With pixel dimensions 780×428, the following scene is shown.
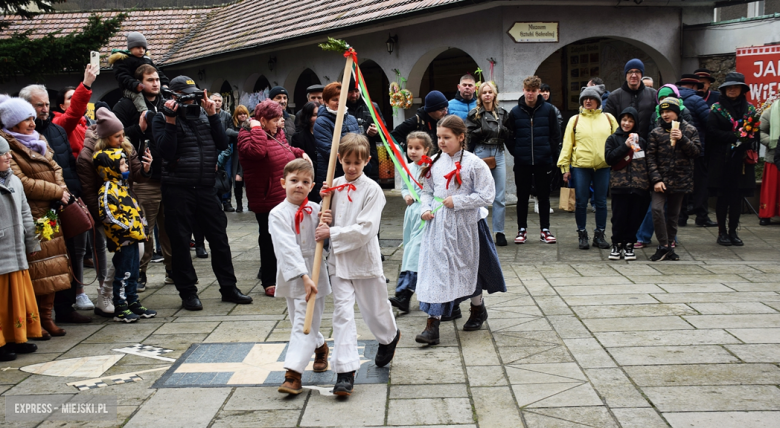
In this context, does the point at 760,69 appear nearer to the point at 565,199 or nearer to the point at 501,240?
the point at 565,199

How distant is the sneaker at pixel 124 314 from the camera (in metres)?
5.99

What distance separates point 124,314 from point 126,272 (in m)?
0.35

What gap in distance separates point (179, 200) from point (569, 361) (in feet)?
11.6

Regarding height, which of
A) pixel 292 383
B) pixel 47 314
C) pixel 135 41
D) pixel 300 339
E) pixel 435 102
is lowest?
pixel 292 383

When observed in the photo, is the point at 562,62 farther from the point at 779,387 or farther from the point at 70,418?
the point at 70,418

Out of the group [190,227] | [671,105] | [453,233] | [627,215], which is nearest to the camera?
[453,233]

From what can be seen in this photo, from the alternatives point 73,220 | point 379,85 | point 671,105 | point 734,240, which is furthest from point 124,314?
point 379,85

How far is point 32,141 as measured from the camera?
5.52m

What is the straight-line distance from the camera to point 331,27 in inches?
577

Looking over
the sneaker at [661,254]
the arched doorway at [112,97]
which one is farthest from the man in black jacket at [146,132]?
the arched doorway at [112,97]

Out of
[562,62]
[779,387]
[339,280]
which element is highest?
[562,62]

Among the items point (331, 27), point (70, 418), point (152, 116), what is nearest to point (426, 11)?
point (331, 27)

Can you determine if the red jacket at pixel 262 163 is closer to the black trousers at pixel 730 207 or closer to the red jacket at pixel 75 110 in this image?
the red jacket at pixel 75 110

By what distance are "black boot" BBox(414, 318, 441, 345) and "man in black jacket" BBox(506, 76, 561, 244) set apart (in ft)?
13.3
